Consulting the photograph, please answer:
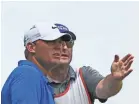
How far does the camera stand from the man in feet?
15.0

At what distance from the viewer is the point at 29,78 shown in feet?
15.1

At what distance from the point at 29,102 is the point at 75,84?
2.00 ft

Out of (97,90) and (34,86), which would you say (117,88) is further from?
(34,86)

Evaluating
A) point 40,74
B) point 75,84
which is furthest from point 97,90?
point 40,74

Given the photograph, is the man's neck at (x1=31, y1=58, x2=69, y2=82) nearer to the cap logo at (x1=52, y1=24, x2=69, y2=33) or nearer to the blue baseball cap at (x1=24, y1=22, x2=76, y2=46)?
the blue baseball cap at (x1=24, y1=22, x2=76, y2=46)

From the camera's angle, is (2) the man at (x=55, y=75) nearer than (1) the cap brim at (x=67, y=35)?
Yes

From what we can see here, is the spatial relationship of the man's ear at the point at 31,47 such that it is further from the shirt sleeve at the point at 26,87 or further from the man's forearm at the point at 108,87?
the man's forearm at the point at 108,87

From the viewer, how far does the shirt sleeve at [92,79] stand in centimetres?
488

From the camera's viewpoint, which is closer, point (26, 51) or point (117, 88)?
point (117, 88)

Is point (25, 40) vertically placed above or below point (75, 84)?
above

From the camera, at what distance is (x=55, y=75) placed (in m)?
4.90

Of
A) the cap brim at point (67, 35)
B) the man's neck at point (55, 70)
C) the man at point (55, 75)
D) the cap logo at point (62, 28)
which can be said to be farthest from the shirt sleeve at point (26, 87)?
the cap logo at point (62, 28)

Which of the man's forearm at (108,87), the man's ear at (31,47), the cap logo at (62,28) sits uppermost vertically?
the cap logo at (62,28)

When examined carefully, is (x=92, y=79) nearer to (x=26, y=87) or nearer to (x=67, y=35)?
(x=67, y=35)
